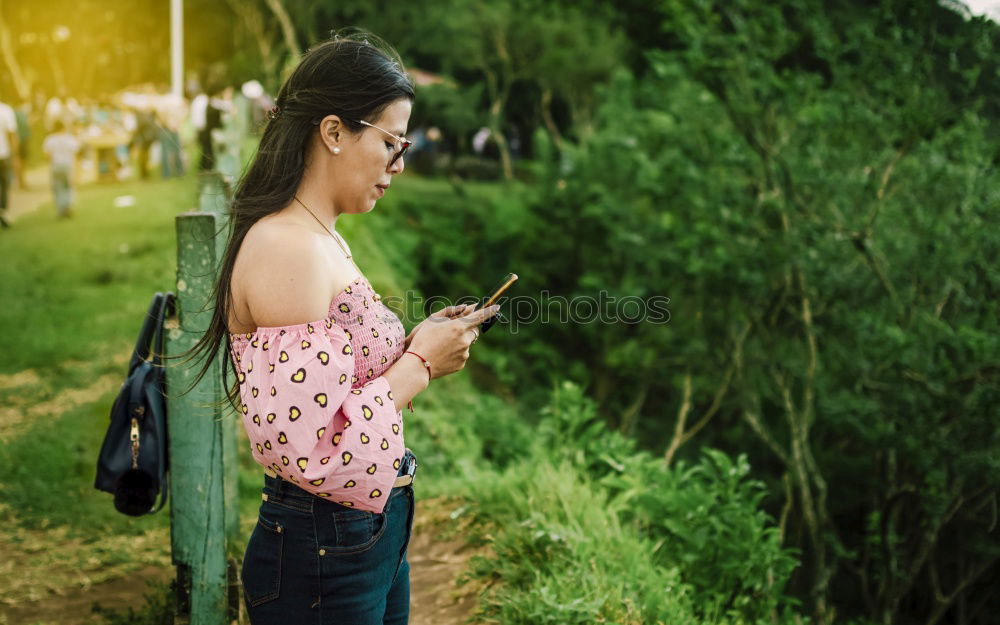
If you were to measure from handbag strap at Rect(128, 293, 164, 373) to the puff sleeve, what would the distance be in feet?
3.67

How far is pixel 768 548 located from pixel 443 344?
277 cm

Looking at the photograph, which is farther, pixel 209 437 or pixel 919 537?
pixel 919 537

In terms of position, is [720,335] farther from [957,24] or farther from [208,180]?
[208,180]

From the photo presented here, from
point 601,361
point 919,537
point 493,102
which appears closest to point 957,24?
point 919,537

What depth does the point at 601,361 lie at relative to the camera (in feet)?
57.3

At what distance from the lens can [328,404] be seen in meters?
1.68

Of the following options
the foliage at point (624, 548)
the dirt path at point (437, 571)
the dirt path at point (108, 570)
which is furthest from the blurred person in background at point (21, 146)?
the foliage at point (624, 548)

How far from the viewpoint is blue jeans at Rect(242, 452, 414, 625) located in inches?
71.4

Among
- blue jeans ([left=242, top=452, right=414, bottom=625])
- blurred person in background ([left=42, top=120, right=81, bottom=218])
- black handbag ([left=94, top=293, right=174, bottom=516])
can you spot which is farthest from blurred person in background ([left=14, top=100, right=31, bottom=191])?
blue jeans ([left=242, top=452, right=414, bottom=625])

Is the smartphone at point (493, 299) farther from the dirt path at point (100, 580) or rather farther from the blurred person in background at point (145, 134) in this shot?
the blurred person in background at point (145, 134)

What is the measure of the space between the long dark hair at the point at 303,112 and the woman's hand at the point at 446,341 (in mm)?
386

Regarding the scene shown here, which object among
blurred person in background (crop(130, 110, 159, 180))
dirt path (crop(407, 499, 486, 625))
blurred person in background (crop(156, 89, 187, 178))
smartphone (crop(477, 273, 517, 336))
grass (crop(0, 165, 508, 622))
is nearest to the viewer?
smartphone (crop(477, 273, 517, 336))

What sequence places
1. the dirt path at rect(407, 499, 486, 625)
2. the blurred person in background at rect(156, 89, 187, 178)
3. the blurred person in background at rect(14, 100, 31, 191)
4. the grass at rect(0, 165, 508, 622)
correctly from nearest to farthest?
the dirt path at rect(407, 499, 486, 625) < the grass at rect(0, 165, 508, 622) < the blurred person in background at rect(14, 100, 31, 191) < the blurred person in background at rect(156, 89, 187, 178)

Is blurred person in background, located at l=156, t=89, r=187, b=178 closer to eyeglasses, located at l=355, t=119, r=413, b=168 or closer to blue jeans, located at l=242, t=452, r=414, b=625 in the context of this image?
eyeglasses, located at l=355, t=119, r=413, b=168
